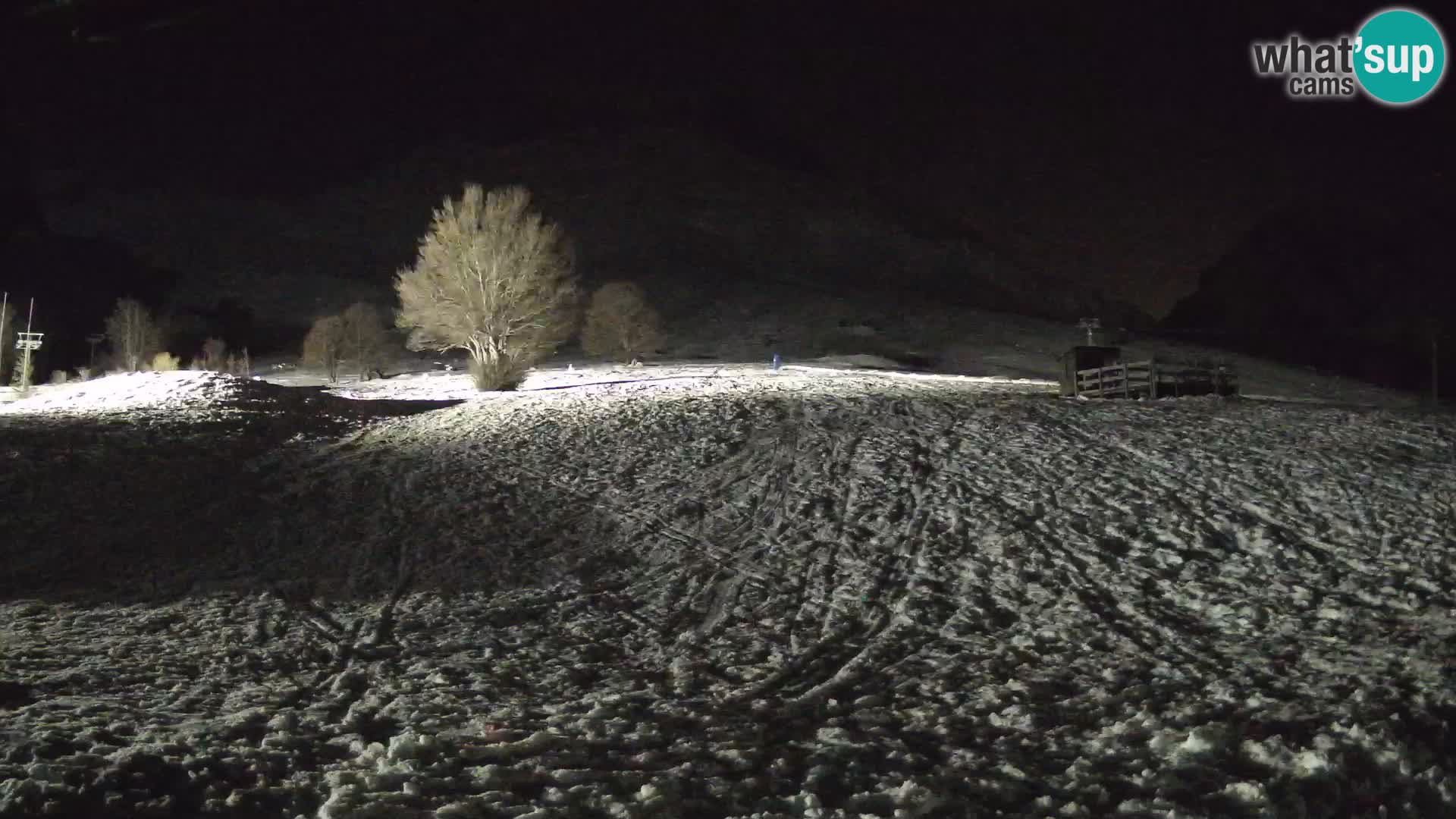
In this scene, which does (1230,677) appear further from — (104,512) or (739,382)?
(739,382)

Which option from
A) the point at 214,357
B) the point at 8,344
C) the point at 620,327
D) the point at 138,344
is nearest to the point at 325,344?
the point at 214,357

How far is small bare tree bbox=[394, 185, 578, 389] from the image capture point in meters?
45.2

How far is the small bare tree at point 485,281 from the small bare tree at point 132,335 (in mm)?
66765

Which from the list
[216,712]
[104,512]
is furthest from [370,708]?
[104,512]

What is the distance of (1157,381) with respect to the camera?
32125 millimetres

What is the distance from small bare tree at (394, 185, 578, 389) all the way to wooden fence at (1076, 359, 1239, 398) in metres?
26.9

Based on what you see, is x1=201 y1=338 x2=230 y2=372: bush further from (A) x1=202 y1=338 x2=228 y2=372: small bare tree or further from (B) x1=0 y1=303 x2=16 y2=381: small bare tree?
(B) x1=0 y1=303 x2=16 y2=381: small bare tree

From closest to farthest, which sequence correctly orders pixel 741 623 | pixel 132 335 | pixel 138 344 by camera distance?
pixel 741 623 → pixel 138 344 → pixel 132 335

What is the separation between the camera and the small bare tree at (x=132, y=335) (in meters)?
96.7

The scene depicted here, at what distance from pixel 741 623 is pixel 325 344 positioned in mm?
80978

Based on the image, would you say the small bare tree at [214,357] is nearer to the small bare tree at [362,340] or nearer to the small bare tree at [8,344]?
the small bare tree at [362,340]

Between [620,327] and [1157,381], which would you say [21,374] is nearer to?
[620,327]

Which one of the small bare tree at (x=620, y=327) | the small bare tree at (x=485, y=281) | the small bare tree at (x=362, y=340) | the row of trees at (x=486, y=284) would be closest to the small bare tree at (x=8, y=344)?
the small bare tree at (x=362, y=340)

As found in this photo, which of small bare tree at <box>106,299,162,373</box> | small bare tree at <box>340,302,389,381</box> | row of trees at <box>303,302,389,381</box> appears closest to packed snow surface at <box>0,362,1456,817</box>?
row of trees at <box>303,302,389,381</box>
